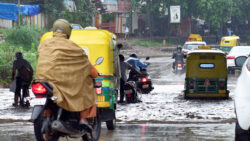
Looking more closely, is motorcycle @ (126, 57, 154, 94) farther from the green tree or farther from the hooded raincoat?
the green tree

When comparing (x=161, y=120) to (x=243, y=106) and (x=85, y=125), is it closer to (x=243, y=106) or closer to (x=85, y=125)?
(x=85, y=125)

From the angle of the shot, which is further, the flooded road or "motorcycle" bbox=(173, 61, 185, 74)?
"motorcycle" bbox=(173, 61, 185, 74)

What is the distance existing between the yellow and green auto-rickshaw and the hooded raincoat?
10972 millimetres

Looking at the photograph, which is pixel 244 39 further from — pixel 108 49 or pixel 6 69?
pixel 108 49

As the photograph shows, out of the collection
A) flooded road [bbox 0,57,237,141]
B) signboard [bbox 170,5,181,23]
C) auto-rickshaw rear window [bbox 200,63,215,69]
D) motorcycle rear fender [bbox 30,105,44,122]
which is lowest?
flooded road [bbox 0,57,237,141]

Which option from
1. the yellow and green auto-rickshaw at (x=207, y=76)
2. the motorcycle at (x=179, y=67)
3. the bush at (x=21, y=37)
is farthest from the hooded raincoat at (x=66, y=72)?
the bush at (x=21, y=37)

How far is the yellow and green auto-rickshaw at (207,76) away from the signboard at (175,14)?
4471cm

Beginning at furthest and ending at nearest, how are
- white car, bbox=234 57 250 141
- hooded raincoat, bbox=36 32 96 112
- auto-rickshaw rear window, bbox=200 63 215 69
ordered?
auto-rickshaw rear window, bbox=200 63 215 69 → hooded raincoat, bbox=36 32 96 112 → white car, bbox=234 57 250 141

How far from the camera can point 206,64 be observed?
728 inches

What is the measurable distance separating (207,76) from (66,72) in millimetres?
11491

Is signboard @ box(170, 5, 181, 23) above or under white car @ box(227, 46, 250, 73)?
above

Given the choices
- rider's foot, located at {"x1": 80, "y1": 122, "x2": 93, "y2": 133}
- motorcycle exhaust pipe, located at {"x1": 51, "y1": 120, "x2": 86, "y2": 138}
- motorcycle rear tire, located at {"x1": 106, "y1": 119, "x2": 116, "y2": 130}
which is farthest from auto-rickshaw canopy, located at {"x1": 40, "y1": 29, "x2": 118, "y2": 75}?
motorcycle exhaust pipe, located at {"x1": 51, "y1": 120, "x2": 86, "y2": 138}

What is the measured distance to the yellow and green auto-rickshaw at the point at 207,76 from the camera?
59.9 feet

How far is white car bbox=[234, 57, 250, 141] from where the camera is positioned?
6.63m
